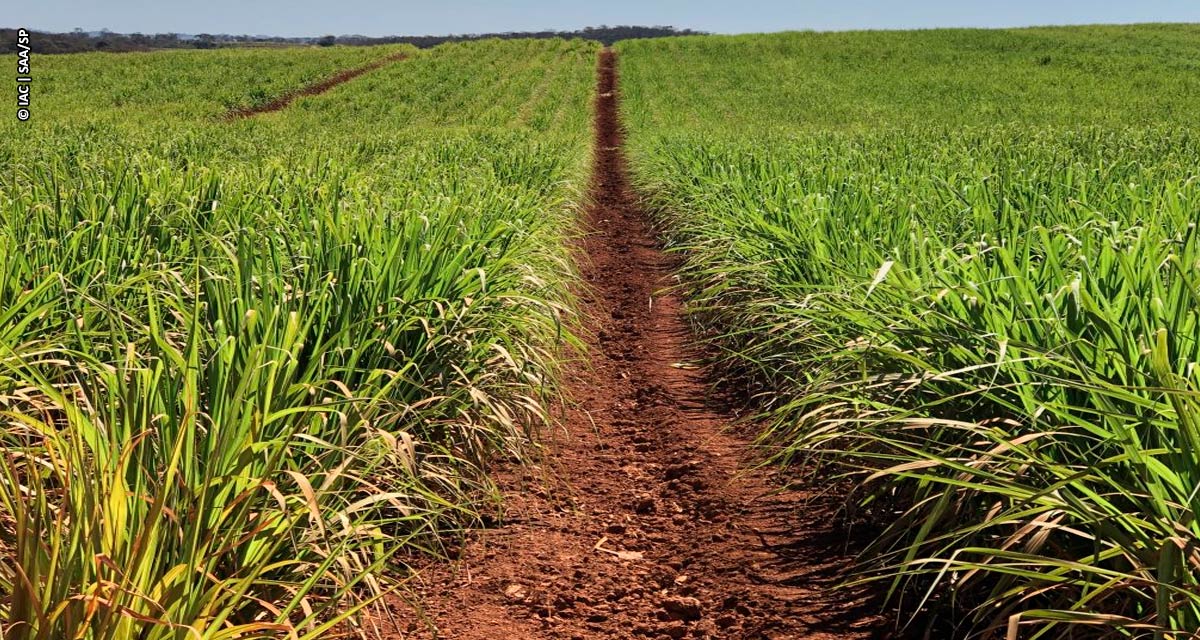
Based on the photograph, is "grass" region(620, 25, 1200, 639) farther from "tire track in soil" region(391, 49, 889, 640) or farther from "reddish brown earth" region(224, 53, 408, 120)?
"reddish brown earth" region(224, 53, 408, 120)

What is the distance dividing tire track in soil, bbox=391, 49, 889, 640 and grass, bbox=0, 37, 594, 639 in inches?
8.0

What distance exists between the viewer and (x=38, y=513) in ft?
4.78

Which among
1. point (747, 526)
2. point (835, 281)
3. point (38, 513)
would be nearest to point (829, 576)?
point (747, 526)

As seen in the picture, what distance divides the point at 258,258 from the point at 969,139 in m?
12.2

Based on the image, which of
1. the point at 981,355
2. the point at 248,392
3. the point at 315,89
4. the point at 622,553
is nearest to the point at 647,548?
the point at 622,553

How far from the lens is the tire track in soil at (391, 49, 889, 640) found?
2.64m

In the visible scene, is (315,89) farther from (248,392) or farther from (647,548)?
(248,392)

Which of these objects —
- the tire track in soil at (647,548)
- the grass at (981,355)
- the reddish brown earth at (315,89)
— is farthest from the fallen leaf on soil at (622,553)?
the reddish brown earth at (315,89)

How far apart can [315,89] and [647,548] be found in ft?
118

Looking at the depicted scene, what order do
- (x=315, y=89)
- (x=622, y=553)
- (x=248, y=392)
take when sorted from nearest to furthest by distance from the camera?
(x=248, y=392)
(x=622, y=553)
(x=315, y=89)

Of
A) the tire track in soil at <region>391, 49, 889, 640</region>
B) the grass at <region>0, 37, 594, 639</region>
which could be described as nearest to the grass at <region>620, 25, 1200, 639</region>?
the tire track in soil at <region>391, 49, 889, 640</region>

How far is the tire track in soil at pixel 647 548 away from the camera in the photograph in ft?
8.65

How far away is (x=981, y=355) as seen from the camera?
2.62 m

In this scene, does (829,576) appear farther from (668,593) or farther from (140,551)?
(140,551)
